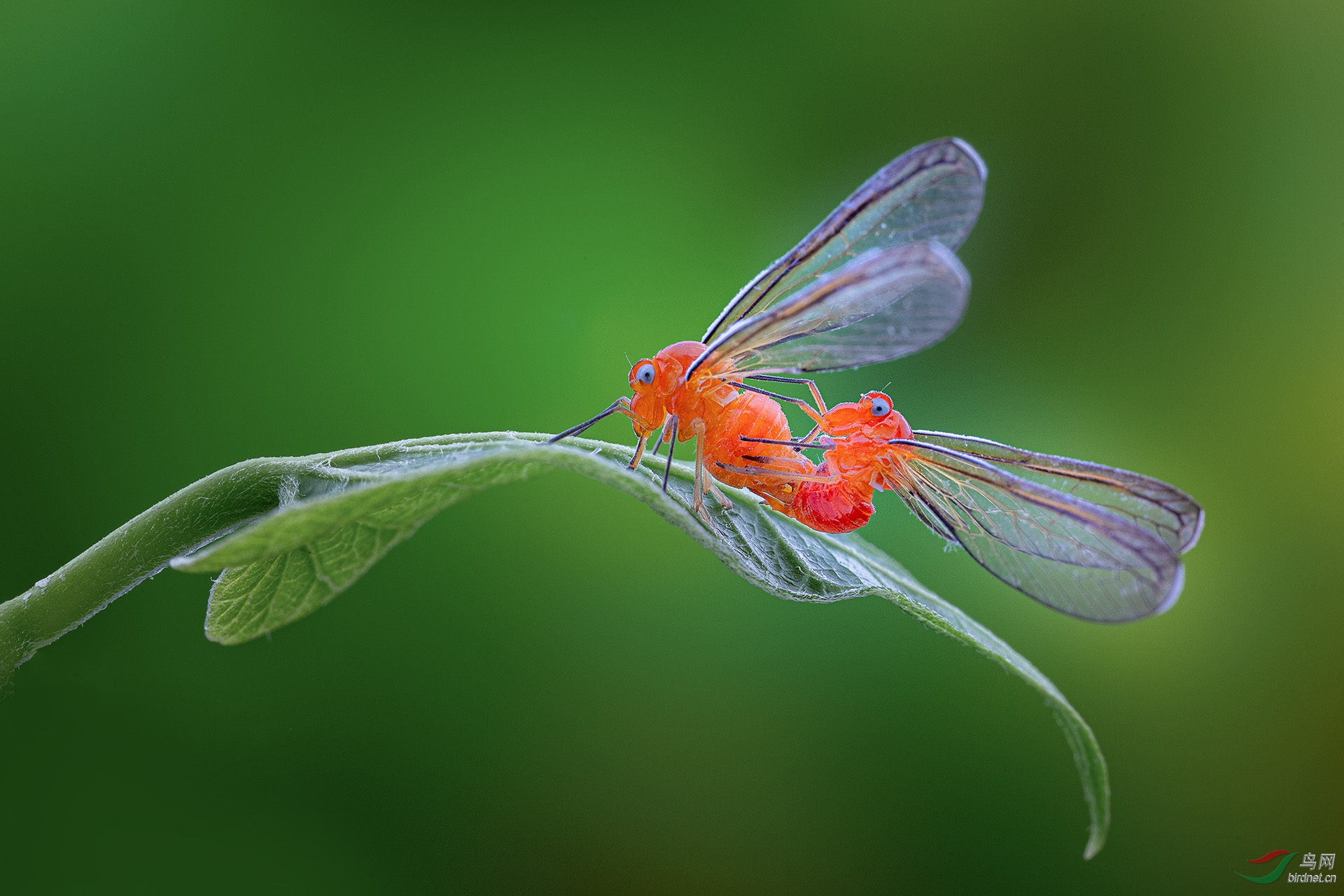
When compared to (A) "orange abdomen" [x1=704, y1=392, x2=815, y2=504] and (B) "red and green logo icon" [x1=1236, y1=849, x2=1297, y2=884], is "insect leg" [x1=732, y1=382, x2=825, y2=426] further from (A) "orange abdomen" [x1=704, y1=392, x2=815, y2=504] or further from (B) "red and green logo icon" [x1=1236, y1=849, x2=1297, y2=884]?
(B) "red and green logo icon" [x1=1236, y1=849, x2=1297, y2=884]

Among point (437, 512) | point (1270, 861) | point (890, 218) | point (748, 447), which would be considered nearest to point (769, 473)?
point (748, 447)

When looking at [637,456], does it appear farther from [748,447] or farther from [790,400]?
[790,400]

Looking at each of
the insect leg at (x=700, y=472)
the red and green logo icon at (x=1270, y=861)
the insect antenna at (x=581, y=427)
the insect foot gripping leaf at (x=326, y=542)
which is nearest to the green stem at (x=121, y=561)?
the insect foot gripping leaf at (x=326, y=542)

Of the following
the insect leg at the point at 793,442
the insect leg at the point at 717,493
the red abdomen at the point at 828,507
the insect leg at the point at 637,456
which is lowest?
the red abdomen at the point at 828,507

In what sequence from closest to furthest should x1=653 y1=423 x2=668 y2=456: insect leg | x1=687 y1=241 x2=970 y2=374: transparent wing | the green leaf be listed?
1. the green leaf
2. x1=687 y1=241 x2=970 y2=374: transparent wing
3. x1=653 y1=423 x2=668 y2=456: insect leg

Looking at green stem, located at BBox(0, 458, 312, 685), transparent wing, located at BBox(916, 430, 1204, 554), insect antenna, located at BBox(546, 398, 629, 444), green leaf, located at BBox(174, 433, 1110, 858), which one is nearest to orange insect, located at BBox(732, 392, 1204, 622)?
transparent wing, located at BBox(916, 430, 1204, 554)

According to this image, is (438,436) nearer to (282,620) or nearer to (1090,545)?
(282,620)

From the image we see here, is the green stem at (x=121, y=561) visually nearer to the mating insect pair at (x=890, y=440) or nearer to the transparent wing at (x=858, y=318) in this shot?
the mating insect pair at (x=890, y=440)
